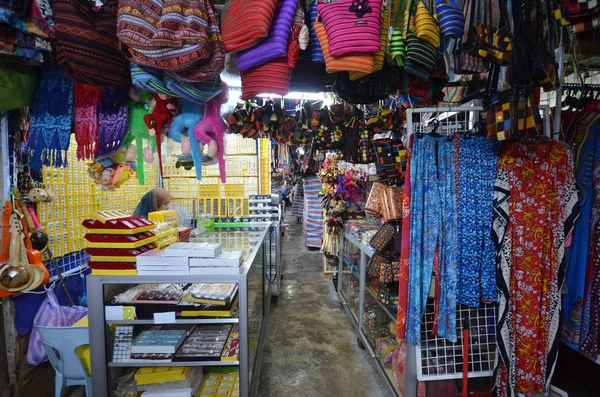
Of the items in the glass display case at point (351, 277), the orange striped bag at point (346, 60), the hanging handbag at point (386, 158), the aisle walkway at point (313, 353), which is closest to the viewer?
the orange striped bag at point (346, 60)

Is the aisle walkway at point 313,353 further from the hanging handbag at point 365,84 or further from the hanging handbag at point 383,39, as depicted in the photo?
the hanging handbag at point 383,39

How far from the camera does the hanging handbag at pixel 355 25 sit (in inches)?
51.6

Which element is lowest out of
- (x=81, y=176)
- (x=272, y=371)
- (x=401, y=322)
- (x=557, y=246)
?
(x=272, y=371)

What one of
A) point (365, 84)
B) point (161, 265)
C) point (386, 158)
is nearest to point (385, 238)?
point (386, 158)

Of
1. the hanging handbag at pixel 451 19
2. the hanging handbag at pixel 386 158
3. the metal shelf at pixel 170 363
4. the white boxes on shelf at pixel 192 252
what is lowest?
the metal shelf at pixel 170 363

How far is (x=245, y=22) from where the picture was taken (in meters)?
1.36

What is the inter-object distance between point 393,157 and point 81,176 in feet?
11.5

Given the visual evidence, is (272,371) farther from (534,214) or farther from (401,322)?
(534,214)

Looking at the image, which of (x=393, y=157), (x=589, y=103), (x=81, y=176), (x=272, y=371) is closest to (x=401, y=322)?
(x=393, y=157)

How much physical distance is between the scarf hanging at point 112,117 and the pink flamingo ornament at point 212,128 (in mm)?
489

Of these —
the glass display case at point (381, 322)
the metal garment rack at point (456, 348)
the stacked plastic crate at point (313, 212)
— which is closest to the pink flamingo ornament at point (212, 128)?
the metal garment rack at point (456, 348)

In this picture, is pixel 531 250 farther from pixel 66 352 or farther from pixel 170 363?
pixel 66 352

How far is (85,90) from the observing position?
168 cm

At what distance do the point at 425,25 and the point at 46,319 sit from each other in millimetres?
3683
